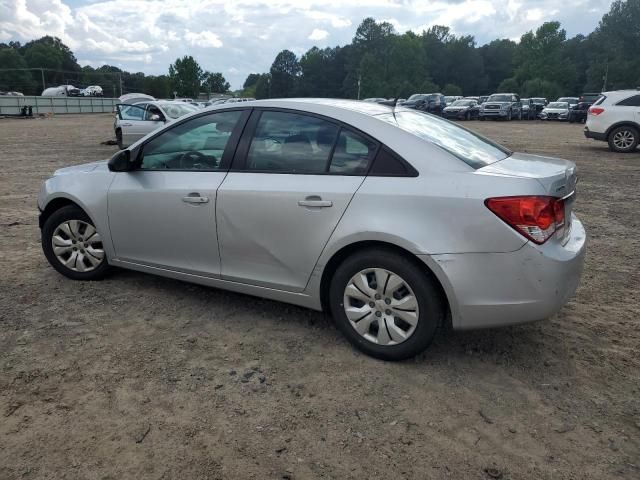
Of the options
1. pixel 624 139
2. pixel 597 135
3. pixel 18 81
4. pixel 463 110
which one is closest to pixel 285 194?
pixel 597 135

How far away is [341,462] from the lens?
2.52 meters

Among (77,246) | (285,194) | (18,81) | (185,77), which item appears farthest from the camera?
(185,77)

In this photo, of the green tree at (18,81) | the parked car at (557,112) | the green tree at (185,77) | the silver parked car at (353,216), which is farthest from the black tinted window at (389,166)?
the green tree at (185,77)

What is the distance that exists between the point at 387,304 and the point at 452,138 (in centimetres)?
128

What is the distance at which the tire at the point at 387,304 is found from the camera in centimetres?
319

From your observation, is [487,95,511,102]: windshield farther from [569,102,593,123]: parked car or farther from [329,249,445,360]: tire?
[329,249,445,360]: tire

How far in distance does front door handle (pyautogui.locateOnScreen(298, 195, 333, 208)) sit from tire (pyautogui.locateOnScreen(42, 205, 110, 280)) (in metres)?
2.06

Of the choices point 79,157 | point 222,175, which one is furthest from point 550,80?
point 222,175

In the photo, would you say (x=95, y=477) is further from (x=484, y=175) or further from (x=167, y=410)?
(x=484, y=175)

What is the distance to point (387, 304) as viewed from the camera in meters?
3.30

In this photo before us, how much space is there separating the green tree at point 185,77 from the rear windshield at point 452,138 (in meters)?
86.1

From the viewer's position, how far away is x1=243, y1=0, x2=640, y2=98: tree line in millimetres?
88375

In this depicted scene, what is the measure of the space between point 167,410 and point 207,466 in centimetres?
53

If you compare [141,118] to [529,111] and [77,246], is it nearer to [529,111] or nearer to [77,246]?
[77,246]
